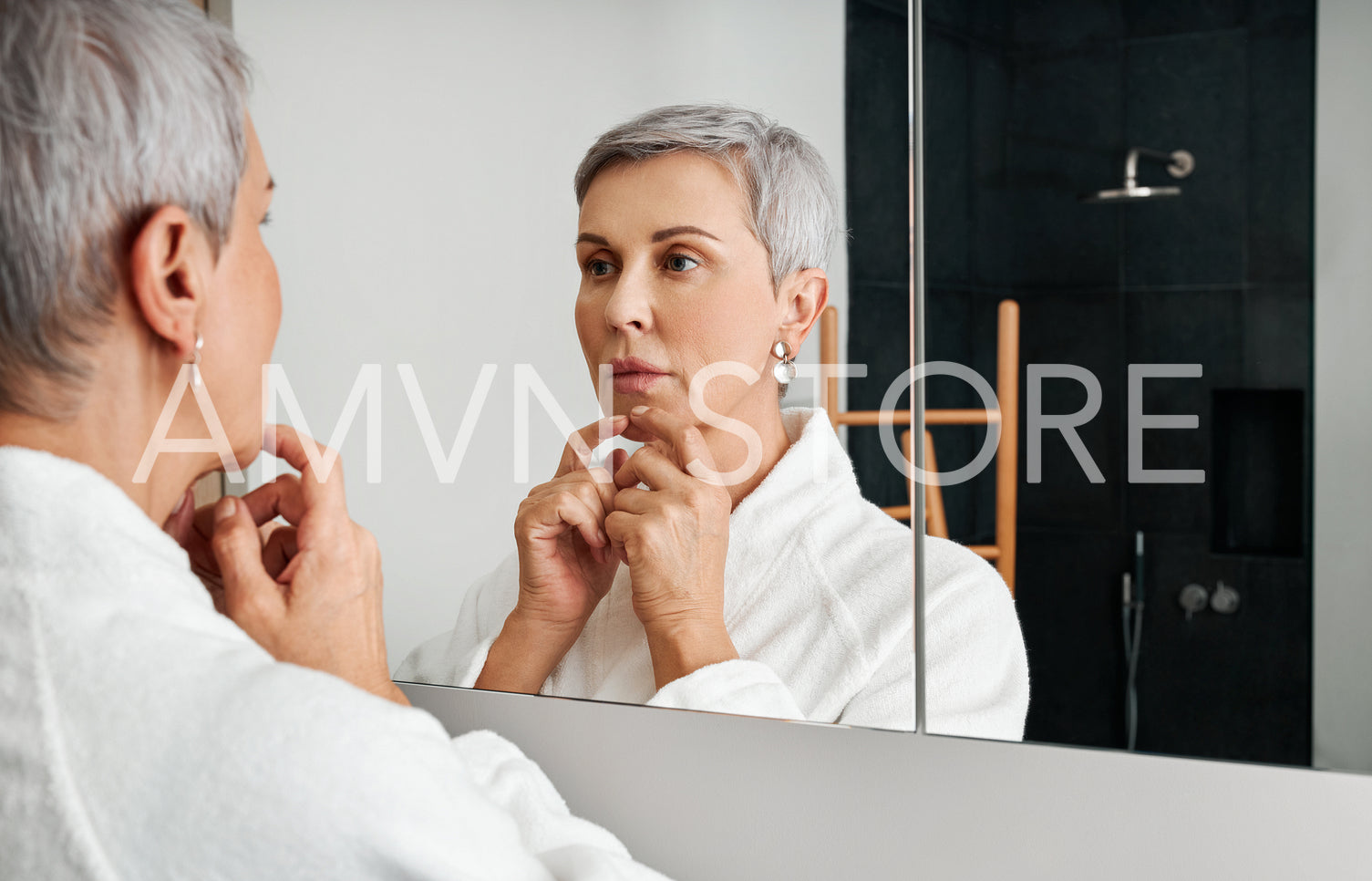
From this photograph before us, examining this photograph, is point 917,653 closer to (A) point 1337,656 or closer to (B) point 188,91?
(A) point 1337,656

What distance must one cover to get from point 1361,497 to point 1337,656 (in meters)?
0.10

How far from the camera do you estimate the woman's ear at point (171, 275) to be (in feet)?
2.23

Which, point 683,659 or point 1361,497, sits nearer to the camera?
point 1361,497

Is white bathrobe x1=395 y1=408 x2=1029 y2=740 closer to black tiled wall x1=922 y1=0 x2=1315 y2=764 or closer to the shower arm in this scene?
black tiled wall x1=922 y1=0 x2=1315 y2=764

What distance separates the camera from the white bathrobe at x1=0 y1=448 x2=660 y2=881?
0.55 meters

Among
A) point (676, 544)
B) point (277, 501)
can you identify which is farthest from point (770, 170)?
point (277, 501)

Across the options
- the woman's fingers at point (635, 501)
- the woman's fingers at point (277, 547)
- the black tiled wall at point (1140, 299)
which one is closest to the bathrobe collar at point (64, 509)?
the woman's fingers at point (277, 547)

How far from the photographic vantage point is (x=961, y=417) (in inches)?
28.3

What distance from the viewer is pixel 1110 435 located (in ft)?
2.25

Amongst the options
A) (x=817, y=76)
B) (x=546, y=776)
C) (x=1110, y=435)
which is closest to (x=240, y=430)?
(x=546, y=776)

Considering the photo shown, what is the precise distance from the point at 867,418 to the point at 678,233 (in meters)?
0.20

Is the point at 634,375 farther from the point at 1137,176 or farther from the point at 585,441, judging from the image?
the point at 1137,176

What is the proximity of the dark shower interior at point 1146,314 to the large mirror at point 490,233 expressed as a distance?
4 centimetres

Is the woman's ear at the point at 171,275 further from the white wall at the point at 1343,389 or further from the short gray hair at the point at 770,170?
the white wall at the point at 1343,389
